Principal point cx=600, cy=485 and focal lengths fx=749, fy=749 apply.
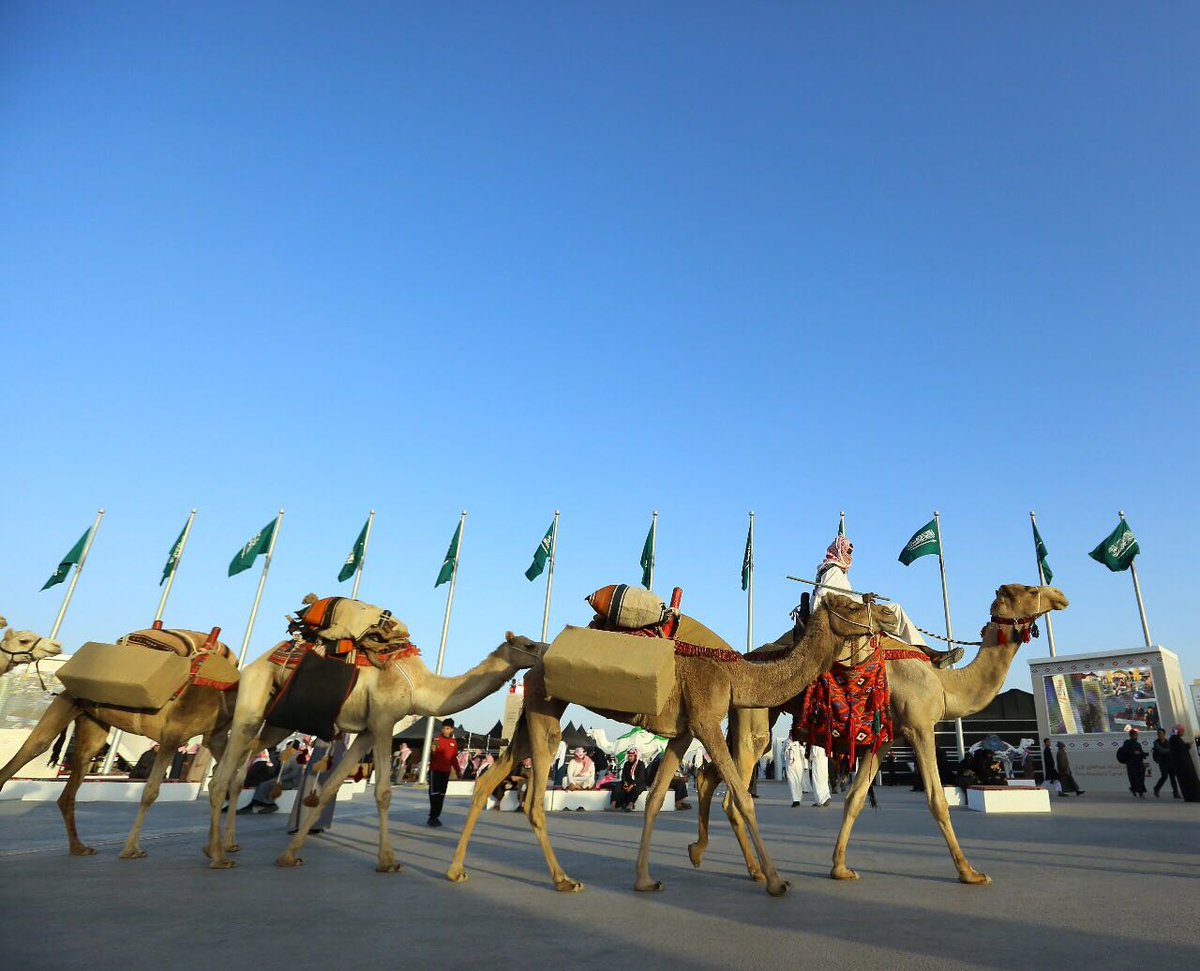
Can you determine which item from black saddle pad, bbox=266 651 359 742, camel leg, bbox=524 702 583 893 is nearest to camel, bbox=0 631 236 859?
black saddle pad, bbox=266 651 359 742

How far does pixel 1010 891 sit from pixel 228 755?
8.75 meters

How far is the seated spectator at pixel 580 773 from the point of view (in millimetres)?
26266

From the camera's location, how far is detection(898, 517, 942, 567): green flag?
30312 millimetres

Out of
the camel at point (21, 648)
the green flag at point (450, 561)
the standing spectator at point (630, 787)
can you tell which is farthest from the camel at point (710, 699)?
the green flag at point (450, 561)

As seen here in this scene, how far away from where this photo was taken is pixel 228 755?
9297 mm

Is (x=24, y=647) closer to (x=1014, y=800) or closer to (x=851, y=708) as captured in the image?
(x=851, y=708)

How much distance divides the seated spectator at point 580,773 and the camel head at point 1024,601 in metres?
19.6

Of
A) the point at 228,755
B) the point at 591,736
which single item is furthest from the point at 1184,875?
the point at 591,736

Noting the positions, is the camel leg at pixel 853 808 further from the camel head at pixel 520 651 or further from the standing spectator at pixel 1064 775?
the standing spectator at pixel 1064 775

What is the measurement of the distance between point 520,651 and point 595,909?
3.36 m

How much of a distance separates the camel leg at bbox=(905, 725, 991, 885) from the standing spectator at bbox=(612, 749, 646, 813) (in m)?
15.8

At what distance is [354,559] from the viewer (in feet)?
110

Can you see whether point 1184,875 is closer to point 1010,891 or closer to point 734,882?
point 1010,891

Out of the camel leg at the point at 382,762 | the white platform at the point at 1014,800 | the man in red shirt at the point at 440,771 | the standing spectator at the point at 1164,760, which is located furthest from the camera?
the standing spectator at the point at 1164,760
